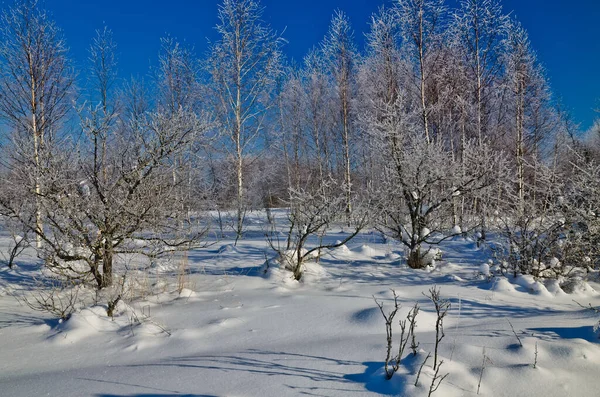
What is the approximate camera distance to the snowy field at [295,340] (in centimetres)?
247

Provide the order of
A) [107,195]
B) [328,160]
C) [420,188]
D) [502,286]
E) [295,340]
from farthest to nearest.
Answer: [328,160], [420,188], [502,286], [107,195], [295,340]

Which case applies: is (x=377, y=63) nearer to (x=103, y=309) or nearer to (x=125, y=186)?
(x=125, y=186)

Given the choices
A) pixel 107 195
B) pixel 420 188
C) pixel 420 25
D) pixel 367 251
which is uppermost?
pixel 420 25

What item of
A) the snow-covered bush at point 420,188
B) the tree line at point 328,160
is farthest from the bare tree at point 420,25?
the snow-covered bush at point 420,188

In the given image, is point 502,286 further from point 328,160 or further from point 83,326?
point 328,160

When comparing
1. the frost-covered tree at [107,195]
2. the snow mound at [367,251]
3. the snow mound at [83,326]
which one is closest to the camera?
the snow mound at [83,326]

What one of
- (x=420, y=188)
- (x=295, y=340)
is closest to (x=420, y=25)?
(x=420, y=188)

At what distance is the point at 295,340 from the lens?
133 inches

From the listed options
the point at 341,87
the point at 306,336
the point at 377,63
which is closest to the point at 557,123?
the point at 377,63

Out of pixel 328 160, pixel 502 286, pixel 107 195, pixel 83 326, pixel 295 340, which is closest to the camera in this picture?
pixel 295 340

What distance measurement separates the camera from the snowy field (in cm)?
247

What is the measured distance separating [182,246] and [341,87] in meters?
11.3

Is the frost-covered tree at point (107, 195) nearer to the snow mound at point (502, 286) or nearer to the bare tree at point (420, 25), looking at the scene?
the snow mound at point (502, 286)

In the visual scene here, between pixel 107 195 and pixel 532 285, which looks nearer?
pixel 107 195
